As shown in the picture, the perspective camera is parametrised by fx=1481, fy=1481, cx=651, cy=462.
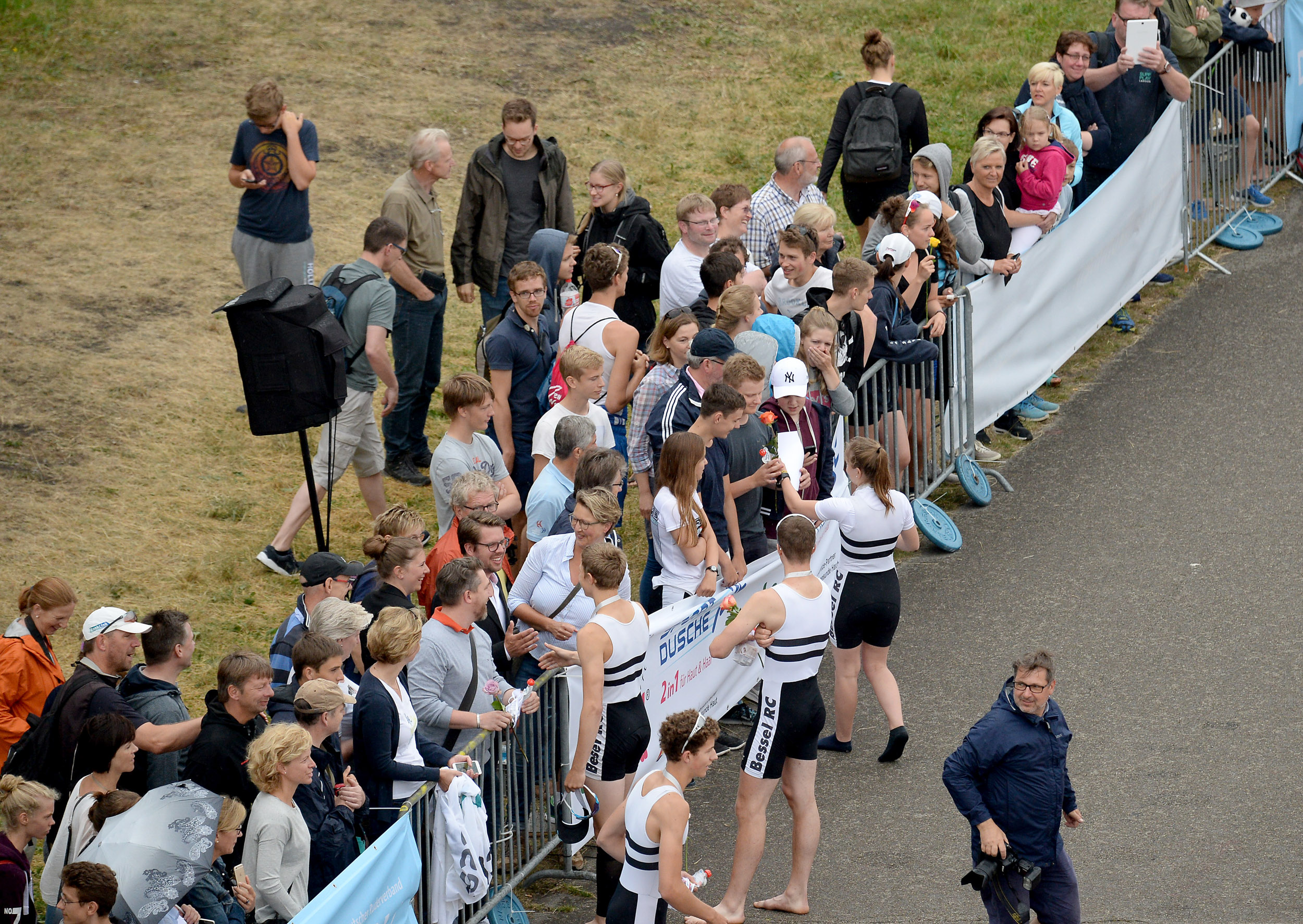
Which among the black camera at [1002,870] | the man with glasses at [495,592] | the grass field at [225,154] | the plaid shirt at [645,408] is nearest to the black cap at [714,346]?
the plaid shirt at [645,408]

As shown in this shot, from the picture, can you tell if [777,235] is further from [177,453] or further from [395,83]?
→ [395,83]

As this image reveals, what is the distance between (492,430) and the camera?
963 cm

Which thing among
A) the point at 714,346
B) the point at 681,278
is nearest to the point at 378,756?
the point at 714,346

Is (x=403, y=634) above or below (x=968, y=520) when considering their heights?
above

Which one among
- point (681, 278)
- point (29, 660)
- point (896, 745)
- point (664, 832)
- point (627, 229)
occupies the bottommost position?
point (896, 745)

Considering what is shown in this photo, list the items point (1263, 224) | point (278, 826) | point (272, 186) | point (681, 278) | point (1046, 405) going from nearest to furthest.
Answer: point (278, 826) → point (681, 278) → point (272, 186) → point (1046, 405) → point (1263, 224)

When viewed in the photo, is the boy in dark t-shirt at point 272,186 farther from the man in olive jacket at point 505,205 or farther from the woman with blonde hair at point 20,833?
the woman with blonde hair at point 20,833

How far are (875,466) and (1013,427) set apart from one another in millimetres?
4061

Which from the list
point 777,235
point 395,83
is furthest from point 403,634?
point 395,83

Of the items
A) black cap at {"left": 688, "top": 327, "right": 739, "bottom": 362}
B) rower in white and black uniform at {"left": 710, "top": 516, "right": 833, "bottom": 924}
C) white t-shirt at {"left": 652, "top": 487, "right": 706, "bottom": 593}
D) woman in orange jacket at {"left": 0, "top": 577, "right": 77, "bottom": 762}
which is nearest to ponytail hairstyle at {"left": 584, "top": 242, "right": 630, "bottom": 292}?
black cap at {"left": 688, "top": 327, "right": 739, "bottom": 362}

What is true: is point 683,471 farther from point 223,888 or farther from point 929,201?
point 929,201

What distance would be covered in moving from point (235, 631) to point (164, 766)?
10.4 feet

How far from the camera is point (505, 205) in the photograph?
35.7ft

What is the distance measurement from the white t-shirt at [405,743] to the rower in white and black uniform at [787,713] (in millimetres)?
1435
